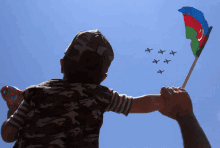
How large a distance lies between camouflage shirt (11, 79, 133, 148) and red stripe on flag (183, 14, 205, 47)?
2.47m

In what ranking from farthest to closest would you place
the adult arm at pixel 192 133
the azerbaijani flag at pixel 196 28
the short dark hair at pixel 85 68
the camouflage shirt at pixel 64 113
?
the azerbaijani flag at pixel 196 28, the short dark hair at pixel 85 68, the camouflage shirt at pixel 64 113, the adult arm at pixel 192 133

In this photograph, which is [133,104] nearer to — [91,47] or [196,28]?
[91,47]

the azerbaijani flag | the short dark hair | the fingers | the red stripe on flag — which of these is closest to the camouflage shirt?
the short dark hair

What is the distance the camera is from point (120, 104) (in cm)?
254

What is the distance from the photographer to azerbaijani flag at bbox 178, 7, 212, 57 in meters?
3.64

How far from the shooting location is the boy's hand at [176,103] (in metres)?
2.26

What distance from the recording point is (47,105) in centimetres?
225

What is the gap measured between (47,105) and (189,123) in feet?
5.94

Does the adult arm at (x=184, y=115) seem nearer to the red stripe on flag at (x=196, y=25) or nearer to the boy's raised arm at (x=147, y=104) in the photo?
the boy's raised arm at (x=147, y=104)

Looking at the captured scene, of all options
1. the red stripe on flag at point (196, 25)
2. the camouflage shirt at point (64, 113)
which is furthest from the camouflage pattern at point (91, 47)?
the red stripe on flag at point (196, 25)

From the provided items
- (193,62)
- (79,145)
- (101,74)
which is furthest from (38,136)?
(193,62)

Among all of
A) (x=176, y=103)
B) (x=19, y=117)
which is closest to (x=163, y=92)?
(x=176, y=103)

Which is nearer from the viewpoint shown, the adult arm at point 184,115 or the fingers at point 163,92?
the adult arm at point 184,115

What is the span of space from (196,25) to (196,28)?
76mm
